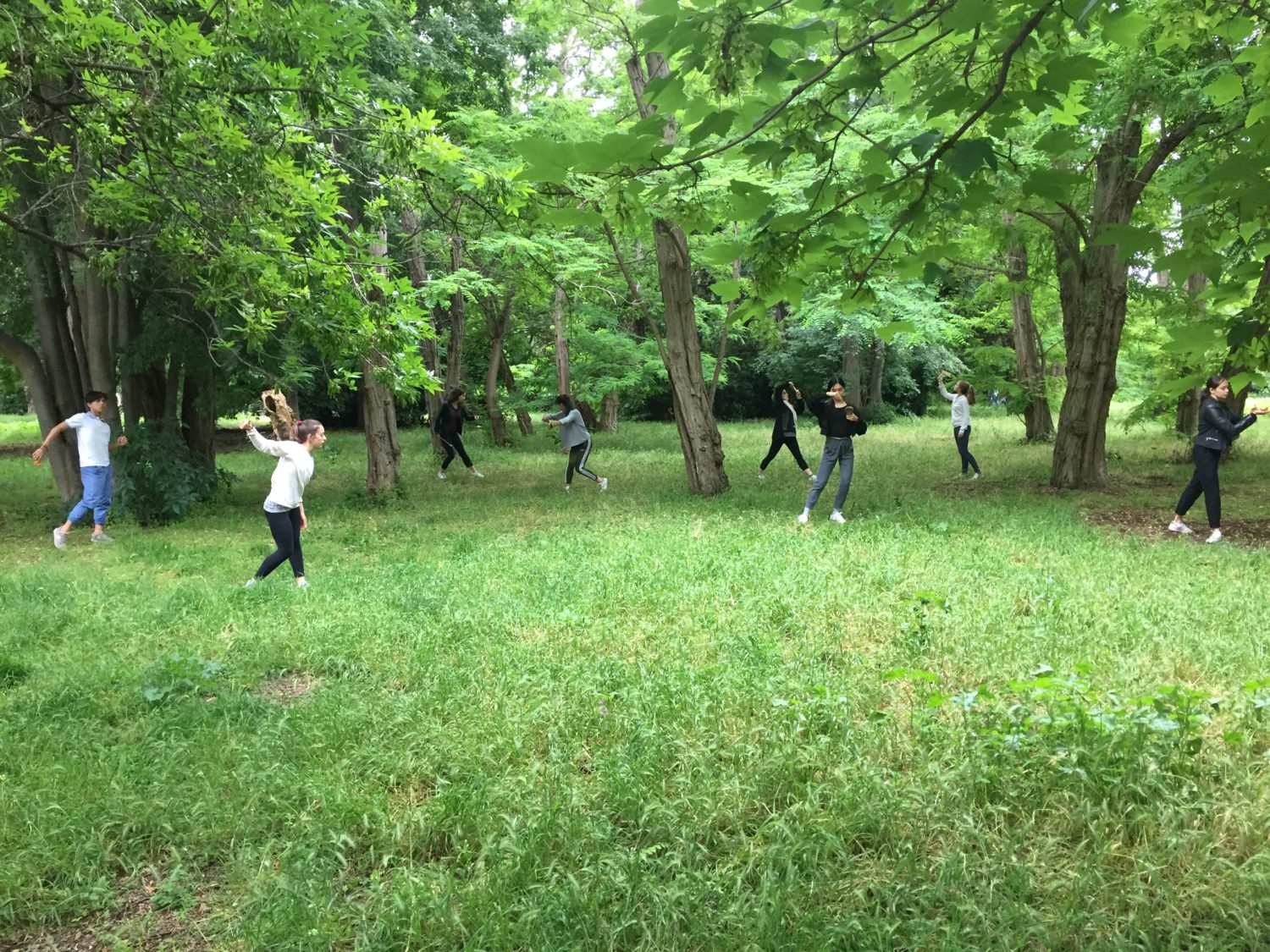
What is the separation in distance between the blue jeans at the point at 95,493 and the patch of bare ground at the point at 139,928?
849cm

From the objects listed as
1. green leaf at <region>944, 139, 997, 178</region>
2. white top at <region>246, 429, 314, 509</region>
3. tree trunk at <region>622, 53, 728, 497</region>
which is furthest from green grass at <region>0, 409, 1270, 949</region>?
tree trunk at <region>622, 53, 728, 497</region>

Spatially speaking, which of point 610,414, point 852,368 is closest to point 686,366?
point 610,414

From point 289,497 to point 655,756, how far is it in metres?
4.94

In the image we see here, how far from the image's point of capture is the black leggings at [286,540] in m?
7.22

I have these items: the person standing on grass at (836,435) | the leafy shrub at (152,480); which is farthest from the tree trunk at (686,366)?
the leafy shrub at (152,480)

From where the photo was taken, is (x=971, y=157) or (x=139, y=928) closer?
(x=971, y=157)

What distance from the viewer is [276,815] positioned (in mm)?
3355

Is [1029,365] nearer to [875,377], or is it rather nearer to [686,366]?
[686,366]

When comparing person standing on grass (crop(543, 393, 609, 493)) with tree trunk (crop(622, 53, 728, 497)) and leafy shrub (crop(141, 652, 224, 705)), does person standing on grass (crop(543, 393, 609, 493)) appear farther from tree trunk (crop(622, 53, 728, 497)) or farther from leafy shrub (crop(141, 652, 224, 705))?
leafy shrub (crop(141, 652, 224, 705))

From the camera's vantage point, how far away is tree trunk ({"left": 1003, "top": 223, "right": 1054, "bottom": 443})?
17969mm

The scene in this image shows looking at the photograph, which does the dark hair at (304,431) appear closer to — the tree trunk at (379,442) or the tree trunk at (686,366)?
the tree trunk at (379,442)

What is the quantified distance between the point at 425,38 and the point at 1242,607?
44.3 ft

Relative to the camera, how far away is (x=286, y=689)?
4.92m

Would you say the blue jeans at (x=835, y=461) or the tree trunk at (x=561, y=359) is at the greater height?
the tree trunk at (x=561, y=359)
